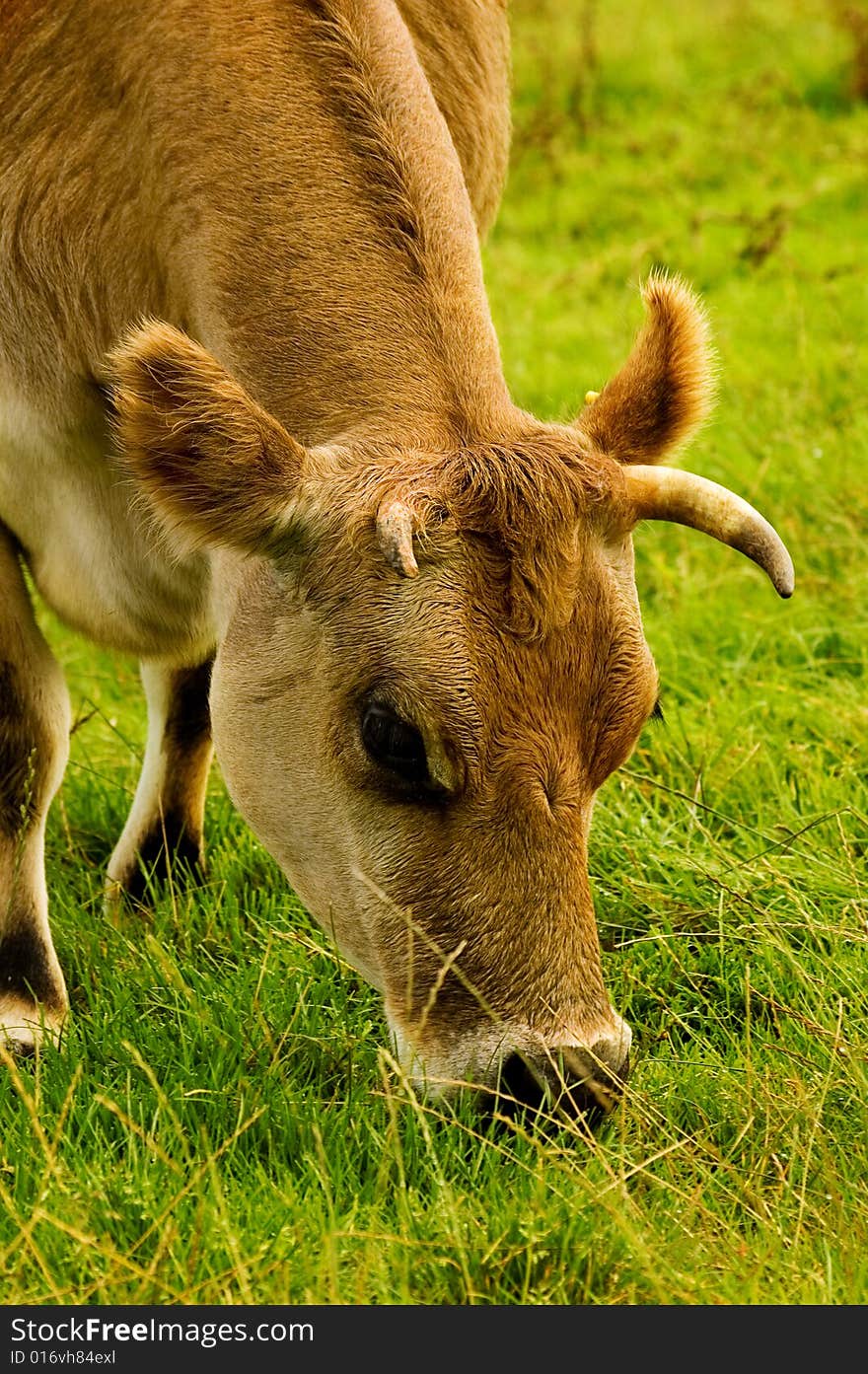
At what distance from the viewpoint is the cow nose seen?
3498 mm

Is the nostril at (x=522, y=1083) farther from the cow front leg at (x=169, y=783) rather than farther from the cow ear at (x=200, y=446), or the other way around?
the cow front leg at (x=169, y=783)

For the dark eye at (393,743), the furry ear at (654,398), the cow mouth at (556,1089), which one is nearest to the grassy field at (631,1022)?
the cow mouth at (556,1089)

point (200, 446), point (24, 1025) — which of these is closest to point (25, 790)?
point (24, 1025)

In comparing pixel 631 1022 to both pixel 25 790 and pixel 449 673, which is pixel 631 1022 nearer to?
pixel 449 673

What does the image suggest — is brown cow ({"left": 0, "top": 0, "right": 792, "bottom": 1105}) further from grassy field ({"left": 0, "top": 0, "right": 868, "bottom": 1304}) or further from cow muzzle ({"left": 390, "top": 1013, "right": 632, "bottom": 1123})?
grassy field ({"left": 0, "top": 0, "right": 868, "bottom": 1304})

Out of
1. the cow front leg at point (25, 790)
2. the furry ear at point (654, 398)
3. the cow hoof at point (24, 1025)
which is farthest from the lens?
the cow front leg at point (25, 790)

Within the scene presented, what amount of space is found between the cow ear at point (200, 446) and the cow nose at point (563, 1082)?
116 centimetres

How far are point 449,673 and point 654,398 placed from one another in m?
0.89

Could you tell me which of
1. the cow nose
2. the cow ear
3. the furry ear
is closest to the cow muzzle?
the cow nose

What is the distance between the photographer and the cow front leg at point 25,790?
4.58 meters

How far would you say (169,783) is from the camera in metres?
5.32

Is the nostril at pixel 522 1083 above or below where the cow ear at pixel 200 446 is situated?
below

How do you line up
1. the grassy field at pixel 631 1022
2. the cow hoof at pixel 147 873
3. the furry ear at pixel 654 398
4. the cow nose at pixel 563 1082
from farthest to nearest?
the cow hoof at pixel 147 873 → the furry ear at pixel 654 398 → the cow nose at pixel 563 1082 → the grassy field at pixel 631 1022

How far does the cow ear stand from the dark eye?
1.42ft
